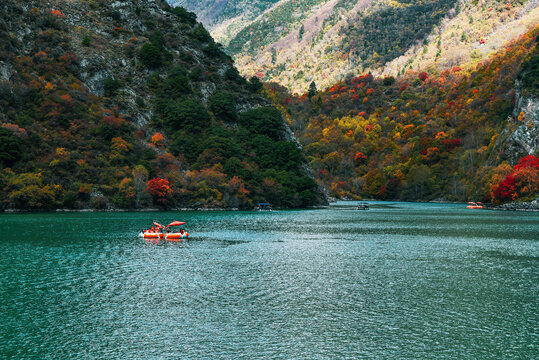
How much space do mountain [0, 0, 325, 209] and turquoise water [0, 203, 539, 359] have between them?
57.8 meters

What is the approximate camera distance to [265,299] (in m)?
35.7

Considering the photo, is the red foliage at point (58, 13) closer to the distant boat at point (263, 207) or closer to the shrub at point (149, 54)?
the shrub at point (149, 54)

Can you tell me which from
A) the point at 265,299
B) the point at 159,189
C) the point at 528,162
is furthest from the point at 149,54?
the point at 265,299

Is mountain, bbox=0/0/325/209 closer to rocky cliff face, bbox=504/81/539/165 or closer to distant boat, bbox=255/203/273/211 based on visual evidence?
distant boat, bbox=255/203/273/211

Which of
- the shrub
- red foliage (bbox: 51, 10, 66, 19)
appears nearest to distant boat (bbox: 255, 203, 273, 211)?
the shrub

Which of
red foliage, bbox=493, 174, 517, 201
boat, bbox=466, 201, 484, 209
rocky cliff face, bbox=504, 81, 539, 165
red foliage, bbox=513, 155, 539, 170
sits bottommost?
boat, bbox=466, 201, 484, 209

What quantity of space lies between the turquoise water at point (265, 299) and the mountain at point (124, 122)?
5779cm

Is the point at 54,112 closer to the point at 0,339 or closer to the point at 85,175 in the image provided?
the point at 85,175

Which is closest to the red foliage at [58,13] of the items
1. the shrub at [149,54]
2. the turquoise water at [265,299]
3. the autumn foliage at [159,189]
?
the shrub at [149,54]

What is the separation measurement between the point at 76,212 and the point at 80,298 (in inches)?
3591

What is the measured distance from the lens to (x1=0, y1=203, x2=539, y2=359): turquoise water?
2553 cm

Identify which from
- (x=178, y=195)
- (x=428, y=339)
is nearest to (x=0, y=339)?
(x=428, y=339)

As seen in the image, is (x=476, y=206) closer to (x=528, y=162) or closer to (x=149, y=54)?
(x=528, y=162)

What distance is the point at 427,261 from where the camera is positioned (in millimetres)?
54000
